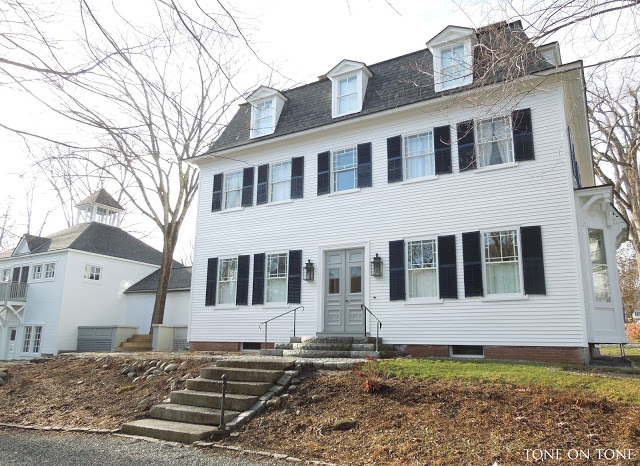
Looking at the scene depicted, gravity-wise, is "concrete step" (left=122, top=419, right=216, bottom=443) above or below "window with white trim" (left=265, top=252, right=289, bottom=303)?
below

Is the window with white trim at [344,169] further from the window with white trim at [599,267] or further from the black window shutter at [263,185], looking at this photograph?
the window with white trim at [599,267]

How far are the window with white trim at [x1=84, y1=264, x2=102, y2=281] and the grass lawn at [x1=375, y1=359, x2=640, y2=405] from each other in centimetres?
1904

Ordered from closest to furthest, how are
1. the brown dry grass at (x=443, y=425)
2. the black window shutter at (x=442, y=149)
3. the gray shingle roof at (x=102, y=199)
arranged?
the brown dry grass at (x=443, y=425) < the black window shutter at (x=442, y=149) < the gray shingle roof at (x=102, y=199)

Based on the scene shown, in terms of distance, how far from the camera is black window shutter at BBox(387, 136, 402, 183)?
12461 millimetres

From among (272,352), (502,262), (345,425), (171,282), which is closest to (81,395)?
(272,352)

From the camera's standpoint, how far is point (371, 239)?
12562 mm

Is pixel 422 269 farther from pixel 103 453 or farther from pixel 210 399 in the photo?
pixel 103 453

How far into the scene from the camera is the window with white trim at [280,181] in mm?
14438

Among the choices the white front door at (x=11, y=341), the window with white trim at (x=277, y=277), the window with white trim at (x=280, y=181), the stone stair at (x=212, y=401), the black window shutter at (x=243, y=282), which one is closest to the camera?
the stone stair at (x=212, y=401)

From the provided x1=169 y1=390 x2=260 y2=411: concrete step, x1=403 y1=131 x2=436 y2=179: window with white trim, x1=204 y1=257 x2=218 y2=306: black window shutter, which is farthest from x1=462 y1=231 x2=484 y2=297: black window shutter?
x1=204 y1=257 x2=218 y2=306: black window shutter

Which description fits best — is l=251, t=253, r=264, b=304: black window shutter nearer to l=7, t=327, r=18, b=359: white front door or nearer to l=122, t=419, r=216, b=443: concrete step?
l=122, t=419, r=216, b=443: concrete step

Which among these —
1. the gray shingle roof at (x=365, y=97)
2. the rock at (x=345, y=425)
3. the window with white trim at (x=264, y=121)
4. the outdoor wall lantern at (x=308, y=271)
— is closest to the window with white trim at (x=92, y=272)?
the gray shingle roof at (x=365, y=97)

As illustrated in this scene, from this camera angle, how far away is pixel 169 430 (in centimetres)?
686

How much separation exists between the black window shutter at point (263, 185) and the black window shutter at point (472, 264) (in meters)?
6.35
